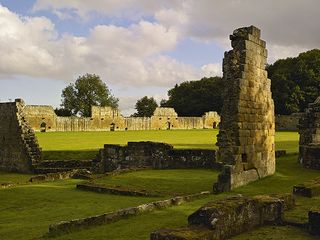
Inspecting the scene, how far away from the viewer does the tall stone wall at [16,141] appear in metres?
21.8

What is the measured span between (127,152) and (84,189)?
7108 mm

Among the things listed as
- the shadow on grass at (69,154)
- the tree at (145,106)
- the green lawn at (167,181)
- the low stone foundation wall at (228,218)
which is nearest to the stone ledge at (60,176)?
the green lawn at (167,181)

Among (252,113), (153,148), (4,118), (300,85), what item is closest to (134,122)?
(300,85)

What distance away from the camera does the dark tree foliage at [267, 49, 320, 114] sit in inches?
2344

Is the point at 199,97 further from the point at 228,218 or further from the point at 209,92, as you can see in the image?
the point at 228,218

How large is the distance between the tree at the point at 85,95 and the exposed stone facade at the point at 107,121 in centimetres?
2717

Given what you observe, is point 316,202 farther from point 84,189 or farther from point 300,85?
point 300,85

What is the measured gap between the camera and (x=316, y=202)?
9.39 meters

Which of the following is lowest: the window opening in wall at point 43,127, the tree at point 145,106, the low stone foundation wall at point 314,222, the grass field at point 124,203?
the grass field at point 124,203

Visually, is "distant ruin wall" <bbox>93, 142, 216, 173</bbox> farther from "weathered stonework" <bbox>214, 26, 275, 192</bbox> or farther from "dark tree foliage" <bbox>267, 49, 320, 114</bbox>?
"dark tree foliage" <bbox>267, 49, 320, 114</bbox>

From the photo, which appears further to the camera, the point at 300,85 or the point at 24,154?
the point at 300,85

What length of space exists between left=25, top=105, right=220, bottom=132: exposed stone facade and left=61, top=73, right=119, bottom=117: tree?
2717 centimetres

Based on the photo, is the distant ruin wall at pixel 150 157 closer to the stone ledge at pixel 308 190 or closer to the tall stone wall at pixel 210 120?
the stone ledge at pixel 308 190

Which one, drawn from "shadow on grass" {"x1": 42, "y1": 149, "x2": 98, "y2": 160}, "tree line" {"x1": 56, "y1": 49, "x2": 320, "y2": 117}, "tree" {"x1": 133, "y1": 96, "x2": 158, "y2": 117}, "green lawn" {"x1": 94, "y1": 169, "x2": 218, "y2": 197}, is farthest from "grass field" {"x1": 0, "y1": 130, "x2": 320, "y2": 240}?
"tree" {"x1": 133, "y1": 96, "x2": 158, "y2": 117}
